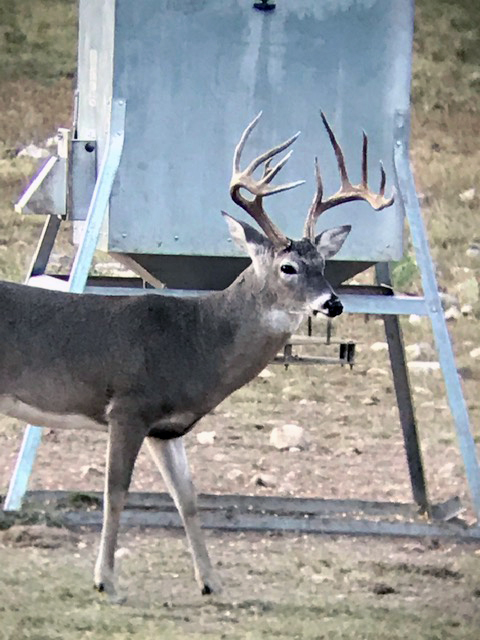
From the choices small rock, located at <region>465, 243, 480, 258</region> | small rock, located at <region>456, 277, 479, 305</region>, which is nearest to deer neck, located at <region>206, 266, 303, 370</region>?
small rock, located at <region>456, 277, 479, 305</region>

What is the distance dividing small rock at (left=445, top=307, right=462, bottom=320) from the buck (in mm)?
6866

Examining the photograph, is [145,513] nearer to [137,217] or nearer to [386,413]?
[137,217]

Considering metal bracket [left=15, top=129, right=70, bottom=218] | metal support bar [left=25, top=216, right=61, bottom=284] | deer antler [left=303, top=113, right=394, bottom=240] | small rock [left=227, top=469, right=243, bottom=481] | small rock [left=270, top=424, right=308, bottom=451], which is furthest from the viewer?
small rock [left=270, top=424, right=308, bottom=451]

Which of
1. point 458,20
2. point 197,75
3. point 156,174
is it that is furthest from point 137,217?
point 458,20

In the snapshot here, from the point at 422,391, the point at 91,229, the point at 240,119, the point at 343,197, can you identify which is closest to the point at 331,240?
the point at 343,197

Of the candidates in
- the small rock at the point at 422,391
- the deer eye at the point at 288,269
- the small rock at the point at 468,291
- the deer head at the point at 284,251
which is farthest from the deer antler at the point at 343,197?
the small rock at the point at 468,291

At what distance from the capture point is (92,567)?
724 centimetres

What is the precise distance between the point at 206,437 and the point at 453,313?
4002 millimetres

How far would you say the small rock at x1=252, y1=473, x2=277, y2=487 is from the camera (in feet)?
31.3

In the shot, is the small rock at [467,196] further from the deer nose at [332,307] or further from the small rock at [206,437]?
the deer nose at [332,307]

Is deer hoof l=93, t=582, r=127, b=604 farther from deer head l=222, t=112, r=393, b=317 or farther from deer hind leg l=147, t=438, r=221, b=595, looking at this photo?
deer head l=222, t=112, r=393, b=317

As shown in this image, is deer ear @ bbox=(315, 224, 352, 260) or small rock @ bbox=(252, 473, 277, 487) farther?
small rock @ bbox=(252, 473, 277, 487)

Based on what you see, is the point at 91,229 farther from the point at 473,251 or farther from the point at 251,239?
the point at 473,251

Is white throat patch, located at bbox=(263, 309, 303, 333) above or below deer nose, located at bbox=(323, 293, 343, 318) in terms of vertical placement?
above
